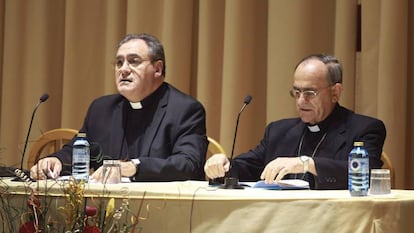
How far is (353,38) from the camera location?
422 cm

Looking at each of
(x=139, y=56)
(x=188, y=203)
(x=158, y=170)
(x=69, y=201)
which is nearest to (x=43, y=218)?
(x=69, y=201)

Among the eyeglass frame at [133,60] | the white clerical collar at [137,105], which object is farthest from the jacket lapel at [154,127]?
the eyeglass frame at [133,60]

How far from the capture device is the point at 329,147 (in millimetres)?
3332

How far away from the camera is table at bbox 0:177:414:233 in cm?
220

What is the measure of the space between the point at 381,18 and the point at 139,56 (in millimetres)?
1401

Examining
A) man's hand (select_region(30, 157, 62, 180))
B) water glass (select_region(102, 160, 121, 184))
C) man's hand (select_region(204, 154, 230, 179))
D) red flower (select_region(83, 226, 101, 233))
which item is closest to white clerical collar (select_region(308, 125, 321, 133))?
man's hand (select_region(204, 154, 230, 179))

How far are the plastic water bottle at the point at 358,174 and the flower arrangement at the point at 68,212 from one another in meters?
0.68

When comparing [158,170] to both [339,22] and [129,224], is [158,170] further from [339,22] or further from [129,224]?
[339,22]

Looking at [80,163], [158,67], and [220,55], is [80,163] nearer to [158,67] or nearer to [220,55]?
[158,67]

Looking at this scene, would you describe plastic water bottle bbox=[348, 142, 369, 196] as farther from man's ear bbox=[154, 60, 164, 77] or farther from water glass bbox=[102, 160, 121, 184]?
man's ear bbox=[154, 60, 164, 77]

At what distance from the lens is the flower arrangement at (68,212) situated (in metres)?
2.16

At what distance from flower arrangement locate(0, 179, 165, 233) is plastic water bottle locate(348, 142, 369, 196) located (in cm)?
68

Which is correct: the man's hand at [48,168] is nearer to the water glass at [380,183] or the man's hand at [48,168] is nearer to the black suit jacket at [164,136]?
the black suit jacket at [164,136]

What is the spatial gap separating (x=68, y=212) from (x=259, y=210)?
59cm
